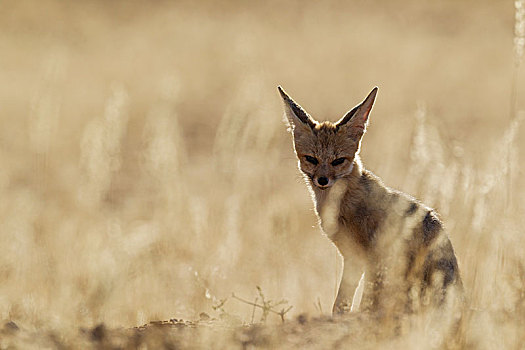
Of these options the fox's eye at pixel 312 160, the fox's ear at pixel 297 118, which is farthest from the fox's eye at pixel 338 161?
the fox's ear at pixel 297 118

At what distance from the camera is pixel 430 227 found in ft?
18.2

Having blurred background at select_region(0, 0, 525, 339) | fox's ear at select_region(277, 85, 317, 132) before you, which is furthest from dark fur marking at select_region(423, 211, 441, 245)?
fox's ear at select_region(277, 85, 317, 132)

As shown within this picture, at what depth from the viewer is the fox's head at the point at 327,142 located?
247 inches

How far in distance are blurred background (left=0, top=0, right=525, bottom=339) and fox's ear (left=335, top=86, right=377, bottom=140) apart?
445 millimetres

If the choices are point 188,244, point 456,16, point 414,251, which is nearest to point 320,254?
point 188,244

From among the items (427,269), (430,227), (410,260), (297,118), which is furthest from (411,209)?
(297,118)

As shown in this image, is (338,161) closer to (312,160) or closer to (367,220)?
(312,160)

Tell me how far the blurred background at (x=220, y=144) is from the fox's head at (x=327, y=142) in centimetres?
25

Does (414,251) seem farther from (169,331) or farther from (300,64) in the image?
(300,64)

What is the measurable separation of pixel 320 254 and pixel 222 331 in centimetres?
501

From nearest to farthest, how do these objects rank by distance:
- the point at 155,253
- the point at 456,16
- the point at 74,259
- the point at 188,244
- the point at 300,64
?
the point at 155,253, the point at 74,259, the point at 188,244, the point at 300,64, the point at 456,16

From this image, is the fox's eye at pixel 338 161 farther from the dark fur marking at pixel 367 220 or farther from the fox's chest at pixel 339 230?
the dark fur marking at pixel 367 220

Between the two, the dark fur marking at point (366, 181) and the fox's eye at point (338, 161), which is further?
the fox's eye at point (338, 161)

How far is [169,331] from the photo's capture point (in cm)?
432
